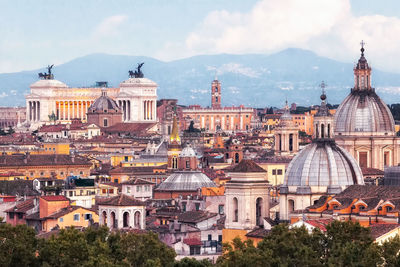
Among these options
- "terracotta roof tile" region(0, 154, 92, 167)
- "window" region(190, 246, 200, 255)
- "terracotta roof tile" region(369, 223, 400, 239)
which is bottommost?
"window" region(190, 246, 200, 255)

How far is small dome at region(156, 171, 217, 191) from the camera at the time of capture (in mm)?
78750

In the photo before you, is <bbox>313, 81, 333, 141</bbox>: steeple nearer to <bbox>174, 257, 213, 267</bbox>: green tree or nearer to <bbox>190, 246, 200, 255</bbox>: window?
<bbox>190, 246, 200, 255</bbox>: window

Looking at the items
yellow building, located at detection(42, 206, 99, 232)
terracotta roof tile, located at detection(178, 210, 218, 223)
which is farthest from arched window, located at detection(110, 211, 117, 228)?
terracotta roof tile, located at detection(178, 210, 218, 223)

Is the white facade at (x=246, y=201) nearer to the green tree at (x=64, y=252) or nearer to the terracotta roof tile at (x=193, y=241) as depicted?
the terracotta roof tile at (x=193, y=241)

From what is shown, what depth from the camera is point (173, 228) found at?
59219 mm

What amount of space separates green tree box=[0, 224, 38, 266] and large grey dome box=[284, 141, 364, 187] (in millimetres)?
9139

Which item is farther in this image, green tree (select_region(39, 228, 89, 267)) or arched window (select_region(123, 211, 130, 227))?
arched window (select_region(123, 211, 130, 227))

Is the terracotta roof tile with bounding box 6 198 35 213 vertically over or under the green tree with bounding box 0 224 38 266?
over

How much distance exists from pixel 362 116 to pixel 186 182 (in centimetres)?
966

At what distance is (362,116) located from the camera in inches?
3255

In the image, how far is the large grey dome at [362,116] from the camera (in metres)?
82.6

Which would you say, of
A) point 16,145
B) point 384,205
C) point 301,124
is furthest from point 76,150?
point 384,205

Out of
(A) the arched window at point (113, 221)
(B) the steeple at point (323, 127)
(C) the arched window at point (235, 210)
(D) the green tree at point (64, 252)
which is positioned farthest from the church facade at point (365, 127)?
(D) the green tree at point (64, 252)

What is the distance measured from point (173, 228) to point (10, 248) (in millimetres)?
10663
